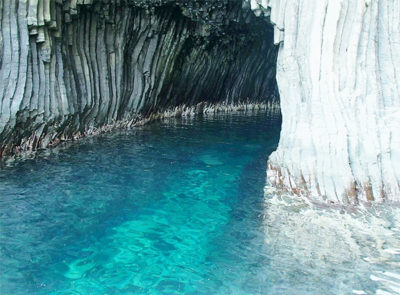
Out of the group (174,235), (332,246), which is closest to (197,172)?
(174,235)

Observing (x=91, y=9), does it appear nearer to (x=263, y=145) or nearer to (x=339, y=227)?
(x=263, y=145)

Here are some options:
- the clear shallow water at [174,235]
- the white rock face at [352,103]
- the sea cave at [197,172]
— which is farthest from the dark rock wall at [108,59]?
the white rock face at [352,103]

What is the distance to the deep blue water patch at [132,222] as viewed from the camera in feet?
17.3

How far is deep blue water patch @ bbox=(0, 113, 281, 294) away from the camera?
207 inches

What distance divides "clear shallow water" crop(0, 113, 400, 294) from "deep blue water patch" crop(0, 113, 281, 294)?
0.02 meters

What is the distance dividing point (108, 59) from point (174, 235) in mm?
9098

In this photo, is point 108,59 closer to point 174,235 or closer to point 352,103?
point 352,103

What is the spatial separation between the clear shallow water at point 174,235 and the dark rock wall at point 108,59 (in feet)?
5.73

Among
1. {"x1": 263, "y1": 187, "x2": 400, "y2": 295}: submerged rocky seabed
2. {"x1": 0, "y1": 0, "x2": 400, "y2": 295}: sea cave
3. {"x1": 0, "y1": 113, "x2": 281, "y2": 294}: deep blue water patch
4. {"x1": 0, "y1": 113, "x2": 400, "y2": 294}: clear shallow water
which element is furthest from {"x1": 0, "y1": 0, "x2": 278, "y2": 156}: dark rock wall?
{"x1": 263, "y1": 187, "x2": 400, "y2": 295}: submerged rocky seabed

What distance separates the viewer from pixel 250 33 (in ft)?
66.5

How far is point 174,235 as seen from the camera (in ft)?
21.7

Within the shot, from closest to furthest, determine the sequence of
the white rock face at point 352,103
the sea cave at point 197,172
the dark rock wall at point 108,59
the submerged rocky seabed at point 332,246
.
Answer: the submerged rocky seabed at point 332,246
the sea cave at point 197,172
the white rock face at point 352,103
the dark rock wall at point 108,59

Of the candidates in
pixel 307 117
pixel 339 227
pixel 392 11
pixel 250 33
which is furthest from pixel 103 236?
pixel 250 33

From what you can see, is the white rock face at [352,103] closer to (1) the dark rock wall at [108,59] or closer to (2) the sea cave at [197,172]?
(2) the sea cave at [197,172]
